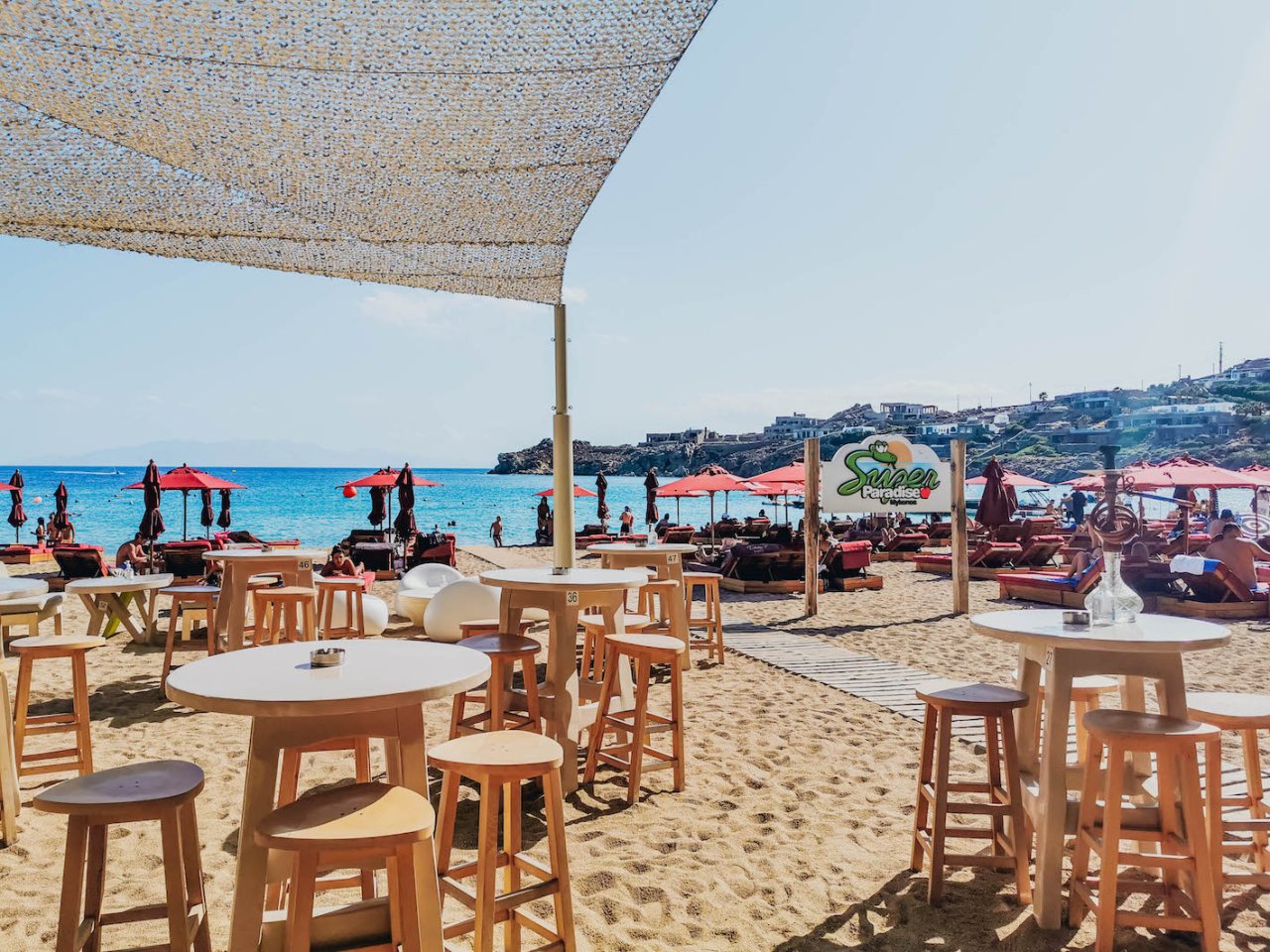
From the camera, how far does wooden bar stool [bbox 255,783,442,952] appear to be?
1800mm

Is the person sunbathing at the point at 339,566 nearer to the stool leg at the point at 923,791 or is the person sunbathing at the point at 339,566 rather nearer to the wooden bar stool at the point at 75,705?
the wooden bar stool at the point at 75,705

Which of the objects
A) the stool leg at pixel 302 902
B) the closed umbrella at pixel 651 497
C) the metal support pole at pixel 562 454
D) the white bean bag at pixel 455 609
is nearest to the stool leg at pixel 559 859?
the stool leg at pixel 302 902

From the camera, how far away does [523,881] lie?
9.93ft

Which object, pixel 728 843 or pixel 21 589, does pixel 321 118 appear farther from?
pixel 728 843

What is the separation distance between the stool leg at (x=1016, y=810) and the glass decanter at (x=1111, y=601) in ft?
1.60

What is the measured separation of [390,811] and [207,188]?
3.00 metres

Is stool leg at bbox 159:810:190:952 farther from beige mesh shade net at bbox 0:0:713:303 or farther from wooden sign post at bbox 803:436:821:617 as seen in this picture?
wooden sign post at bbox 803:436:821:617

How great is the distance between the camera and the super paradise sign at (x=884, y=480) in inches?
407

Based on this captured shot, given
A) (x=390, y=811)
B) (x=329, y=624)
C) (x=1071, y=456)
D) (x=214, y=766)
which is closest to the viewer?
(x=390, y=811)

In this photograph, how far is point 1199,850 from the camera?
250 cm

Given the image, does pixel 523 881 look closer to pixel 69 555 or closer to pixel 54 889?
pixel 54 889

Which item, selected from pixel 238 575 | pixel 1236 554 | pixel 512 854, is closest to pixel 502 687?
pixel 512 854

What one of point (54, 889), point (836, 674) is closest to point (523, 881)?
point (54, 889)

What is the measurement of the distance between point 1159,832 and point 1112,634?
655 millimetres
